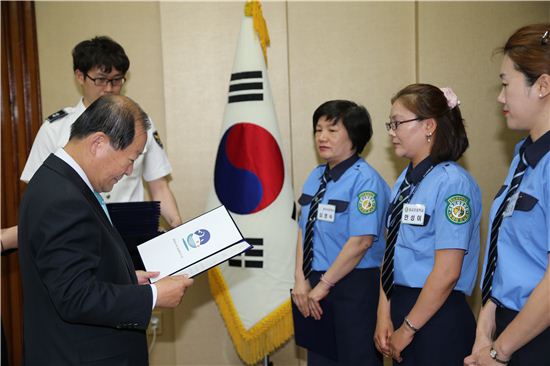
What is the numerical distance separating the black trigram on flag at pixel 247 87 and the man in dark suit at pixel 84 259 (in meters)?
1.46

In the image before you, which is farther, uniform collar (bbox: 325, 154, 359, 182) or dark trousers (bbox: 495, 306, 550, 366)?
uniform collar (bbox: 325, 154, 359, 182)

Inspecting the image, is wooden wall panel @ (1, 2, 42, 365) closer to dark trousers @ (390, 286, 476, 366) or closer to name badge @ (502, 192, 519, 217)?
dark trousers @ (390, 286, 476, 366)

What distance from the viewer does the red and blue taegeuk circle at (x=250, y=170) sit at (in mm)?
2898

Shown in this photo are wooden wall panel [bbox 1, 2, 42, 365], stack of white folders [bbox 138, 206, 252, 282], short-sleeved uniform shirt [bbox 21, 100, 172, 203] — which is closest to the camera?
stack of white folders [bbox 138, 206, 252, 282]

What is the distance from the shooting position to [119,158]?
4.94 ft

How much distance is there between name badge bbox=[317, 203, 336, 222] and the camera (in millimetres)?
2402

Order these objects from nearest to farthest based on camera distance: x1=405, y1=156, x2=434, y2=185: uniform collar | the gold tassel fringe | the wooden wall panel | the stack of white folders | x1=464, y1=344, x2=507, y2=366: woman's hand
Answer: x1=464, y1=344, x2=507, y2=366: woman's hand < the stack of white folders < x1=405, y1=156, x2=434, y2=185: uniform collar < the gold tassel fringe < the wooden wall panel

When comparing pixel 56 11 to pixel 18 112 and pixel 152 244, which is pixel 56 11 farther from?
pixel 152 244

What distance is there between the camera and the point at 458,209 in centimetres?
183

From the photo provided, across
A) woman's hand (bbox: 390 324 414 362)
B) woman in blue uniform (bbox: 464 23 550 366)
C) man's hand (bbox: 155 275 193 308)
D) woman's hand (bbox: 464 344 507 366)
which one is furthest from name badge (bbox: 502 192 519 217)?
man's hand (bbox: 155 275 193 308)

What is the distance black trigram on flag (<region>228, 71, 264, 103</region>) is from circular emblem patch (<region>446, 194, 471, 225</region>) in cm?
144

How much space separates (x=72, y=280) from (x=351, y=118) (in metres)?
1.59

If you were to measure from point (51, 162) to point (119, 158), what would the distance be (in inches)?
7.1

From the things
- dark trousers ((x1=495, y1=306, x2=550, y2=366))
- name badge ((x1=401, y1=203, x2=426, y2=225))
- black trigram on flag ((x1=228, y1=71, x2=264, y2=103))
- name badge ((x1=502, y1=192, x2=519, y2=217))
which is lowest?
dark trousers ((x1=495, y1=306, x2=550, y2=366))
